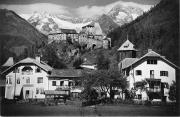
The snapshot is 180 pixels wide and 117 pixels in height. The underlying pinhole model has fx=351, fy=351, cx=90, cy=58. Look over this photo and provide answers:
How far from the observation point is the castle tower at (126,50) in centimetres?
1902

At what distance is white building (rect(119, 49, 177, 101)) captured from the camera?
1367 cm

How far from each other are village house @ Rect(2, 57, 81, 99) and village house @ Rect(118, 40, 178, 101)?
2.71 metres

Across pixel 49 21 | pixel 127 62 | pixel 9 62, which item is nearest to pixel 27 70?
pixel 9 62

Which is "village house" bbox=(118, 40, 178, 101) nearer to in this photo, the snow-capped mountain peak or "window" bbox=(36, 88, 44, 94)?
the snow-capped mountain peak

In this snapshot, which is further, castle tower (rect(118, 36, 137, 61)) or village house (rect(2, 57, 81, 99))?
castle tower (rect(118, 36, 137, 61))

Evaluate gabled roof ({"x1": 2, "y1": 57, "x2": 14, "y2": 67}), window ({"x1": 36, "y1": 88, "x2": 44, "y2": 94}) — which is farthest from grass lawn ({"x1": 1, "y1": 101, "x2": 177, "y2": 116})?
gabled roof ({"x1": 2, "y1": 57, "x2": 14, "y2": 67})

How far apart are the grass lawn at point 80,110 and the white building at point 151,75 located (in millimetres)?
1079

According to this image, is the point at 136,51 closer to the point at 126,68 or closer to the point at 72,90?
the point at 126,68

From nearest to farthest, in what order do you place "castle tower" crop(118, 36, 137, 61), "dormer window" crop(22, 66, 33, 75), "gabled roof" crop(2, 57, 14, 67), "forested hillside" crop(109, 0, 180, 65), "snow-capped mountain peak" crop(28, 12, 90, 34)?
"forested hillside" crop(109, 0, 180, 65) < "gabled roof" crop(2, 57, 14, 67) < "snow-capped mountain peak" crop(28, 12, 90, 34) < "dormer window" crop(22, 66, 33, 75) < "castle tower" crop(118, 36, 137, 61)

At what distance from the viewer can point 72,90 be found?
16172 mm

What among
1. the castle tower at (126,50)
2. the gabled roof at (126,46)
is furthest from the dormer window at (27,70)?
the gabled roof at (126,46)

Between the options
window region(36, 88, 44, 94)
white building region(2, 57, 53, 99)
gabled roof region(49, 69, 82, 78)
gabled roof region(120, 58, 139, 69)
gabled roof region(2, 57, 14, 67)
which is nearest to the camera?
white building region(2, 57, 53, 99)

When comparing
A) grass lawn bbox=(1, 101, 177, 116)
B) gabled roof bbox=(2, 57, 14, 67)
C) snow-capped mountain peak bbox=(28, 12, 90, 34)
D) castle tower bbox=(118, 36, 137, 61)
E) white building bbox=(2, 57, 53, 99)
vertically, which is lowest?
grass lawn bbox=(1, 101, 177, 116)

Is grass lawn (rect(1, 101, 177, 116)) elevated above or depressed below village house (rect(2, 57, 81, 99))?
below
